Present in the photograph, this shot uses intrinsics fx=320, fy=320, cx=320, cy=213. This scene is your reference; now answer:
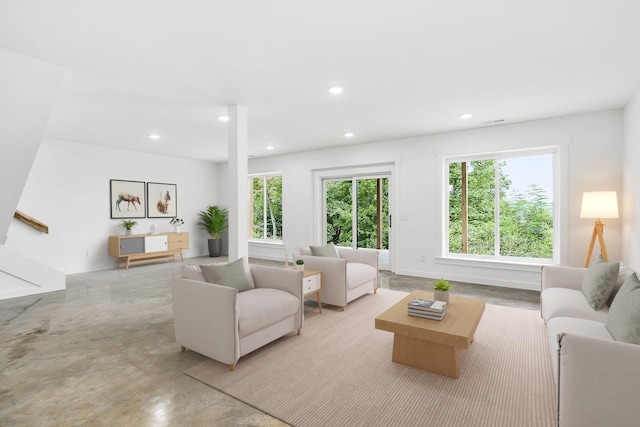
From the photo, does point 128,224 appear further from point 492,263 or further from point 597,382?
point 597,382

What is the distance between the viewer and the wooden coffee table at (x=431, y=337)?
229 cm

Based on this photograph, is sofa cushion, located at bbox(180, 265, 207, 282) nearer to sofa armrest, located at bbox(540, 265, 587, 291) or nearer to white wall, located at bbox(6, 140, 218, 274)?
sofa armrest, located at bbox(540, 265, 587, 291)

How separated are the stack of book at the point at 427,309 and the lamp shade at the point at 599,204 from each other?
2975mm

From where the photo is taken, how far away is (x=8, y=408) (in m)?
2.05

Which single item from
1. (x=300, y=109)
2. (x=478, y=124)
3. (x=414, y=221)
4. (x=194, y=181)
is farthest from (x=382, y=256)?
(x=194, y=181)

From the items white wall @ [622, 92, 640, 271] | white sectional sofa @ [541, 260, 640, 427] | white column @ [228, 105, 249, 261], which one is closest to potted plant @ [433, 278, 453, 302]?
white sectional sofa @ [541, 260, 640, 427]

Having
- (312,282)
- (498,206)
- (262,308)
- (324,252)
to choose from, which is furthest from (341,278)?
(498,206)

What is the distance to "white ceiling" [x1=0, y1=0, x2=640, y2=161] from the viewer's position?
2.25m

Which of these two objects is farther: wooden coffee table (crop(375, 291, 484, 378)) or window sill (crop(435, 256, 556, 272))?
window sill (crop(435, 256, 556, 272))

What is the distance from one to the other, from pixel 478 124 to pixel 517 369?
12.8 ft

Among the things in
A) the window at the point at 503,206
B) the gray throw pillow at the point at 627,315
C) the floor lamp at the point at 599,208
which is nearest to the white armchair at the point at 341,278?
the window at the point at 503,206

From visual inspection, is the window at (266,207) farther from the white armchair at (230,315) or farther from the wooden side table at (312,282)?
the white armchair at (230,315)

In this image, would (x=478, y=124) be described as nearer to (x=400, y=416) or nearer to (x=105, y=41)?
(x=400, y=416)

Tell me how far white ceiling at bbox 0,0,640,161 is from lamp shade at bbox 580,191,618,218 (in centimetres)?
118
